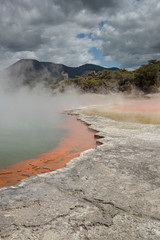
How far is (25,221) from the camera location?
79.4 inches

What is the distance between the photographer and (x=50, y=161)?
169 inches

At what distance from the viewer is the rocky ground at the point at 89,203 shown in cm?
187

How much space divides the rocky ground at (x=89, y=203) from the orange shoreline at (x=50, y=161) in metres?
0.69

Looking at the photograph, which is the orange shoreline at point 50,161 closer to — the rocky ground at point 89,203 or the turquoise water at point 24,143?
the turquoise water at point 24,143

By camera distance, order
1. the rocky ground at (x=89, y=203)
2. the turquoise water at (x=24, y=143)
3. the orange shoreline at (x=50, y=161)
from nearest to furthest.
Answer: the rocky ground at (x=89, y=203) < the orange shoreline at (x=50, y=161) < the turquoise water at (x=24, y=143)

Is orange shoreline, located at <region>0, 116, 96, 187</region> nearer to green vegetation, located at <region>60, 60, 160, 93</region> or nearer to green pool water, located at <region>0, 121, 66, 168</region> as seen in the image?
green pool water, located at <region>0, 121, 66, 168</region>

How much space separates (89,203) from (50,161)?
2118 mm

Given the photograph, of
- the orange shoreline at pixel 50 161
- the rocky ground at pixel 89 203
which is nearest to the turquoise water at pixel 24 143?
the orange shoreline at pixel 50 161

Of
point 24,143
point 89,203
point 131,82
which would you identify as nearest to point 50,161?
point 24,143

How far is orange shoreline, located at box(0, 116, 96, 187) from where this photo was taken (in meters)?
3.65

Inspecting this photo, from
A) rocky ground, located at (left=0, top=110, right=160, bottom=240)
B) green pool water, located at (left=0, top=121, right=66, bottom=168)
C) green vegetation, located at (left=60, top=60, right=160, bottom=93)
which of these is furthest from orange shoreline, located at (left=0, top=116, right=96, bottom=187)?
green vegetation, located at (left=60, top=60, right=160, bottom=93)

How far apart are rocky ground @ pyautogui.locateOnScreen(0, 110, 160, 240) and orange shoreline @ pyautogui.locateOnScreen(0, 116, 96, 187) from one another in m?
0.69

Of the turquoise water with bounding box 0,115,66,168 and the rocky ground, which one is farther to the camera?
the turquoise water with bounding box 0,115,66,168

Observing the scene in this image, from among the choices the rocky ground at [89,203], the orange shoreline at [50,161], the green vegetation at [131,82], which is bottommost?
the orange shoreline at [50,161]
